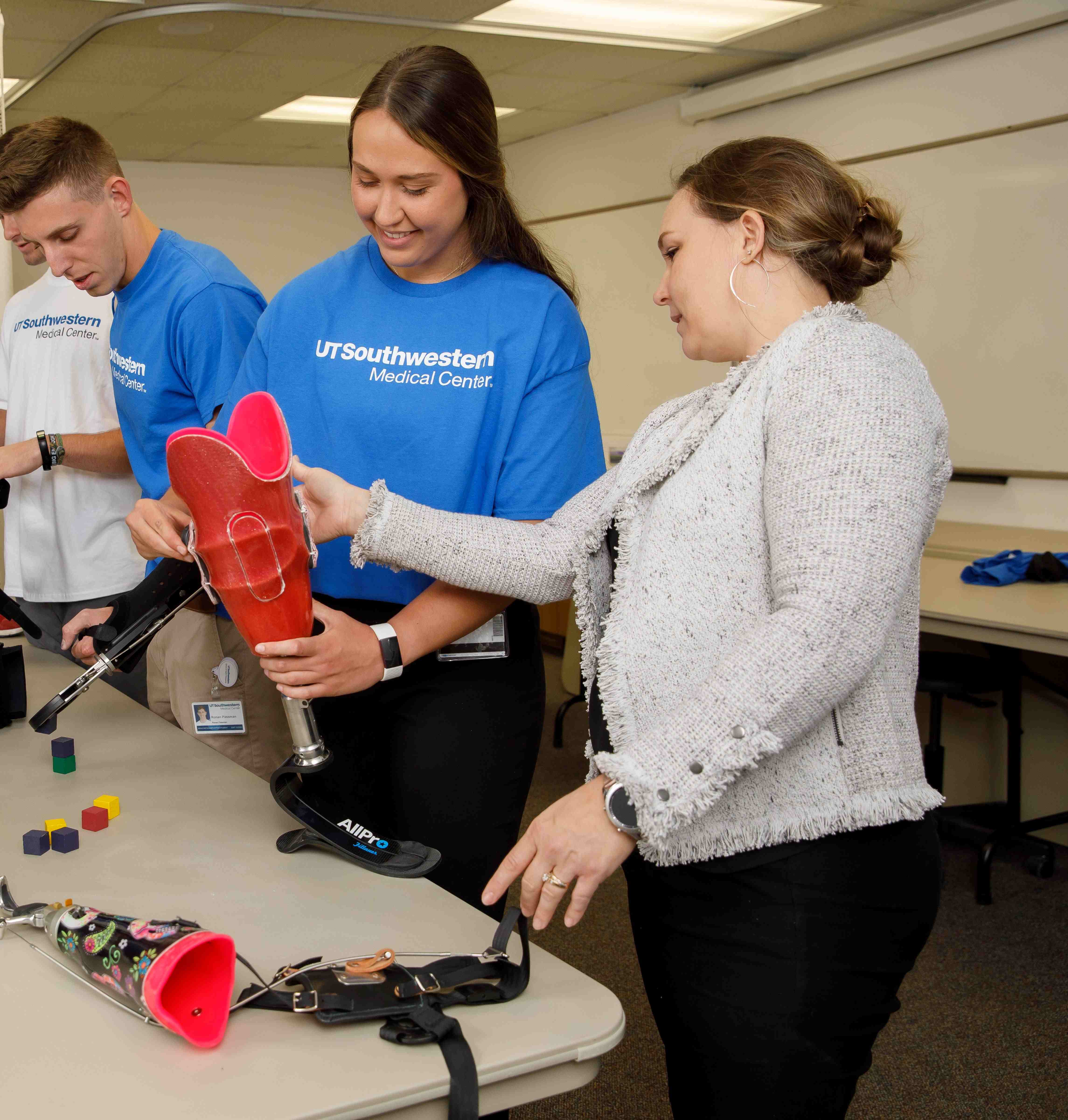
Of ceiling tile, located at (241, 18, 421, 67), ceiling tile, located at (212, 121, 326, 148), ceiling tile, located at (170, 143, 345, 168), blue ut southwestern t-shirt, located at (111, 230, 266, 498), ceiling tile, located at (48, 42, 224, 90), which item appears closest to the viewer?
blue ut southwestern t-shirt, located at (111, 230, 266, 498)

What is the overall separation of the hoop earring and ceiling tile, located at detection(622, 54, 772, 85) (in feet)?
16.4

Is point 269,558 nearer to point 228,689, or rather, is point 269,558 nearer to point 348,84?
point 228,689

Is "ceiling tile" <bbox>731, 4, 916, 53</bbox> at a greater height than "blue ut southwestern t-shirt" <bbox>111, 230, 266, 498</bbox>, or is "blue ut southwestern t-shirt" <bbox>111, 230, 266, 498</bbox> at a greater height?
"ceiling tile" <bbox>731, 4, 916, 53</bbox>

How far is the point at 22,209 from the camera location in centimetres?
204

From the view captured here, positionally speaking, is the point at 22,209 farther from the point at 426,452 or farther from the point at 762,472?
the point at 762,472

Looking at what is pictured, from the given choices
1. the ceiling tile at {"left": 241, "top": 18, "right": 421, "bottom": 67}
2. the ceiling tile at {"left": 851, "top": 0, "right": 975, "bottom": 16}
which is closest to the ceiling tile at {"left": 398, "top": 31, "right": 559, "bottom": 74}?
the ceiling tile at {"left": 241, "top": 18, "right": 421, "bottom": 67}

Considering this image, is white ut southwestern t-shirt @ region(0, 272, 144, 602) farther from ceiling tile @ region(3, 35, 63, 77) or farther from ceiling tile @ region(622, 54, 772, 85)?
ceiling tile @ region(622, 54, 772, 85)

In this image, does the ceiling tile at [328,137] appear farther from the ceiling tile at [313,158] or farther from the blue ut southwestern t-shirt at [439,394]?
the blue ut southwestern t-shirt at [439,394]

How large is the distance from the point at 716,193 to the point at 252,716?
3.79ft

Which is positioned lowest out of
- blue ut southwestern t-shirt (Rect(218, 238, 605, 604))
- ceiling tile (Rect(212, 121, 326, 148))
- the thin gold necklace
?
blue ut southwestern t-shirt (Rect(218, 238, 605, 604))

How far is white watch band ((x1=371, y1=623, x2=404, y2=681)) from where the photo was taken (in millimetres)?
1269

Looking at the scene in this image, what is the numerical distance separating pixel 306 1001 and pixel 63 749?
0.78 meters

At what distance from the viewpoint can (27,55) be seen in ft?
17.7

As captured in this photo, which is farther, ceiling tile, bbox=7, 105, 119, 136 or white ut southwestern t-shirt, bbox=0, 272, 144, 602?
ceiling tile, bbox=7, 105, 119, 136
